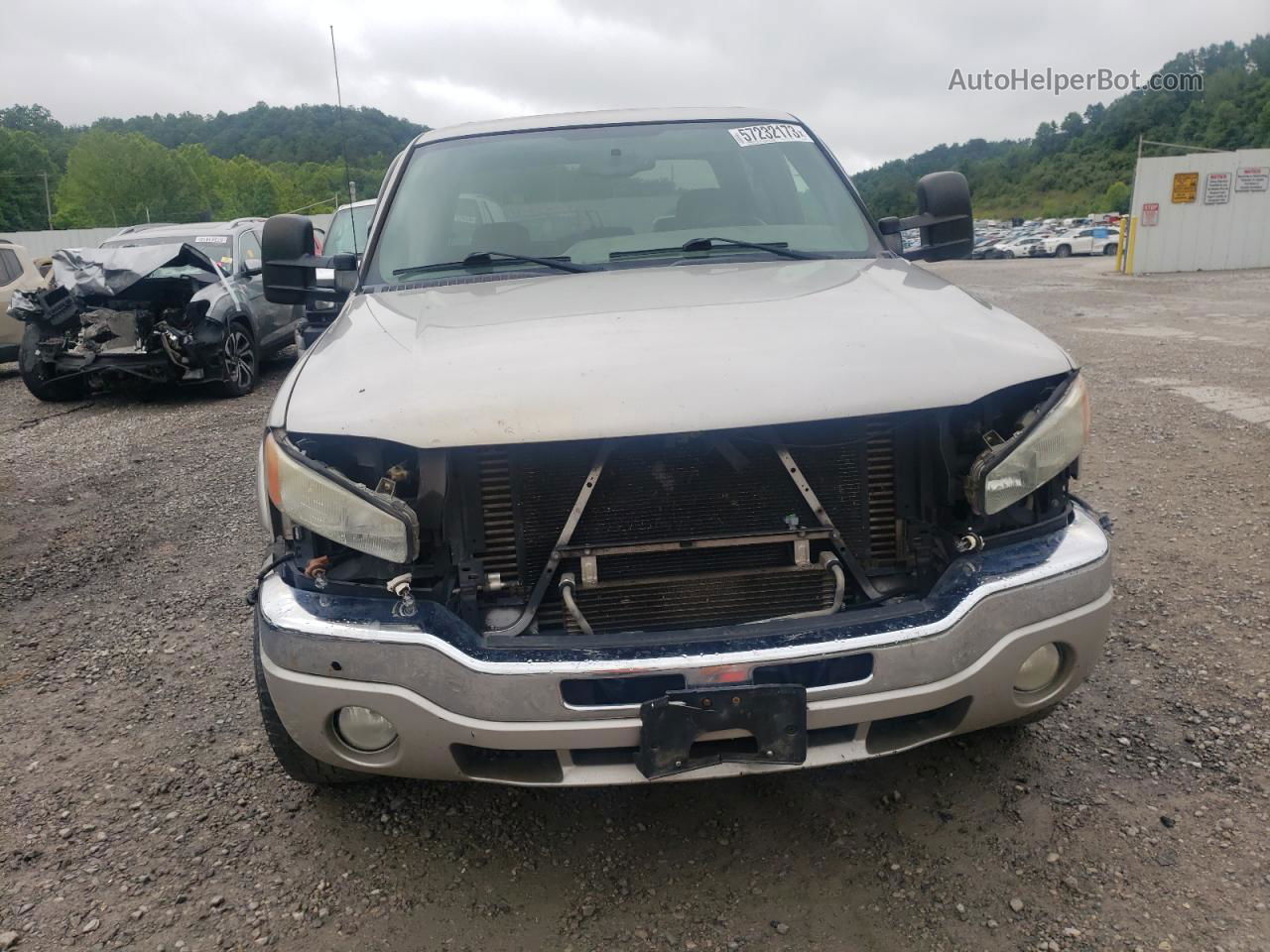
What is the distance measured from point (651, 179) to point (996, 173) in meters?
106

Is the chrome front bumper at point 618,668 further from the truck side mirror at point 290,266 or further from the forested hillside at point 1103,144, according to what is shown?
the forested hillside at point 1103,144

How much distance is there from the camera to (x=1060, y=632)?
6.80 ft

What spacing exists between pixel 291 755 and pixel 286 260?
195 centimetres

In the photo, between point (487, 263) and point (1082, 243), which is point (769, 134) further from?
point (1082, 243)

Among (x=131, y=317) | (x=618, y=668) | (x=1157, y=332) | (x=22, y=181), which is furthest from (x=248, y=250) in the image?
(x=22, y=181)

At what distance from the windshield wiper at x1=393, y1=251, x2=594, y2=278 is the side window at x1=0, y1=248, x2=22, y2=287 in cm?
1066

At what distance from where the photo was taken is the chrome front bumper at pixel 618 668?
190cm

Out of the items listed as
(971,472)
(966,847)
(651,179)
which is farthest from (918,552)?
(651,179)

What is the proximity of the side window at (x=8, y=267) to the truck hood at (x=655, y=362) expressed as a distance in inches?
437

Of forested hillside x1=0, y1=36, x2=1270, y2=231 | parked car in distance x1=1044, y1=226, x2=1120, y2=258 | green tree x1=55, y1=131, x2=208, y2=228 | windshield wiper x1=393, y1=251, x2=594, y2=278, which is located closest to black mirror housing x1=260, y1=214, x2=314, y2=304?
windshield wiper x1=393, y1=251, x2=594, y2=278

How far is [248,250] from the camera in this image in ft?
33.6

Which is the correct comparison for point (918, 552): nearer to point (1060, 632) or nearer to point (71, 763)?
A: point (1060, 632)

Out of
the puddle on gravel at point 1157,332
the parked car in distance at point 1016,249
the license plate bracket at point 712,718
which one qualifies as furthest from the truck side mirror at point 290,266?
the parked car in distance at point 1016,249

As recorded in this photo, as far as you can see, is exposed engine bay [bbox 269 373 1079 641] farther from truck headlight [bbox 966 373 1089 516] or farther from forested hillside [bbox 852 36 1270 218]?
forested hillside [bbox 852 36 1270 218]
